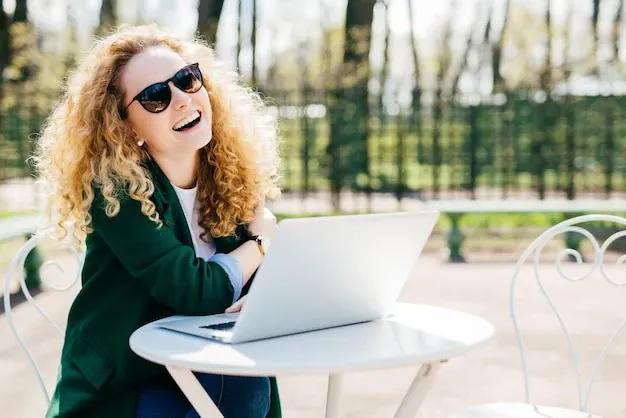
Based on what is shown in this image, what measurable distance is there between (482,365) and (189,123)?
9.91 feet

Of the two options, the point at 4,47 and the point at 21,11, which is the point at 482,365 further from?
the point at 21,11

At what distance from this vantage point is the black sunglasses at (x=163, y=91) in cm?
233

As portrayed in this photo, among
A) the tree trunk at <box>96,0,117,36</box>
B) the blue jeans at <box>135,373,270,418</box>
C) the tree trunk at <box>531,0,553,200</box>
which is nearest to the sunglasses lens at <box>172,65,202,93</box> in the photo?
the blue jeans at <box>135,373,270,418</box>

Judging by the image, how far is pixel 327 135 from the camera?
38.4 feet

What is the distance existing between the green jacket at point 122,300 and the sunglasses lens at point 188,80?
32cm

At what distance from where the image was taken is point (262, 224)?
256 centimetres

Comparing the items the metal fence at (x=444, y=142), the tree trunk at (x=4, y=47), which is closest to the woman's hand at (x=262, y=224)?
the metal fence at (x=444, y=142)

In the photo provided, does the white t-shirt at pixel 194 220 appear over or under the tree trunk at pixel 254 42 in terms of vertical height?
under

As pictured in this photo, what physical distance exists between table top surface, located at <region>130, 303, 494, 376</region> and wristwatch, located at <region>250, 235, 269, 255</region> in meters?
0.33

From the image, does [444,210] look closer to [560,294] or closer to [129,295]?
[560,294]

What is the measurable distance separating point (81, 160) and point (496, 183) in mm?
9903

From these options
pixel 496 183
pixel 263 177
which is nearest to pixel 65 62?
pixel 496 183

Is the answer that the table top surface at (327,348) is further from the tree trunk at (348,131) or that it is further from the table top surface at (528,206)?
the tree trunk at (348,131)

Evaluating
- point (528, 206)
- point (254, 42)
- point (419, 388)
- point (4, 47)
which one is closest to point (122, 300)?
point (419, 388)
